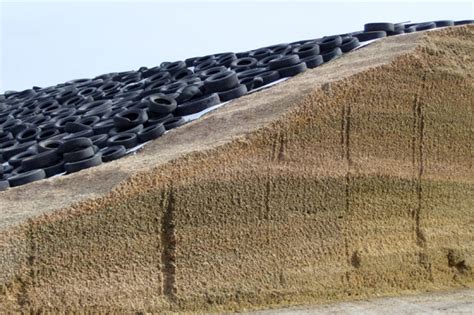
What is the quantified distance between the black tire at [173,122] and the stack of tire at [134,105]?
11mm

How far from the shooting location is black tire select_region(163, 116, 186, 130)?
339 inches

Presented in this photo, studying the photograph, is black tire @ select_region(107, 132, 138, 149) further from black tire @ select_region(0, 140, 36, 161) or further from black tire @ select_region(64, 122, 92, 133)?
black tire @ select_region(0, 140, 36, 161)

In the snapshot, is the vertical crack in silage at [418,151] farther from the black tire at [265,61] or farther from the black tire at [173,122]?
the black tire at [265,61]

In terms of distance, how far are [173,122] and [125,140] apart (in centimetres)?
60

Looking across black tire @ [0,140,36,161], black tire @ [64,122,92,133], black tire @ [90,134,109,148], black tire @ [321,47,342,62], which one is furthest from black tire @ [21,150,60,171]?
black tire @ [321,47,342,62]

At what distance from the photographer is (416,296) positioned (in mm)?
7504

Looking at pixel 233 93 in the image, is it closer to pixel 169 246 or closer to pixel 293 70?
pixel 293 70

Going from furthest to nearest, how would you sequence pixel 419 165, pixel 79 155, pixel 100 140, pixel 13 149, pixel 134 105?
pixel 134 105 < pixel 13 149 < pixel 100 140 < pixel 79 155 < pixel 419 165

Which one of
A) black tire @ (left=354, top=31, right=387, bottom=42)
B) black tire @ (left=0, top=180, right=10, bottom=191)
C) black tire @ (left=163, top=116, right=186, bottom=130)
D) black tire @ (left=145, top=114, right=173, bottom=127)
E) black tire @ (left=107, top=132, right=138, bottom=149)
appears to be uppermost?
black tire @ (left=354, top=31, right=387, bottom=42)

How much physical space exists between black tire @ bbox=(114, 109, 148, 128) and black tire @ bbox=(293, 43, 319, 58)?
2329mm

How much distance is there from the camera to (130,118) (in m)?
9.42

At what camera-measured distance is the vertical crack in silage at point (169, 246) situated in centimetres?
668

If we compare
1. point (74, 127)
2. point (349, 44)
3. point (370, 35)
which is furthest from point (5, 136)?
point (370, 35)

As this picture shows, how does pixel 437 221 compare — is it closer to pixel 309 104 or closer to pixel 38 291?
pixel 309 104
